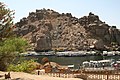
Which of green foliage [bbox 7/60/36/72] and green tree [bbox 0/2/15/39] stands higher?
green tree [bbox 0/2/15/39]

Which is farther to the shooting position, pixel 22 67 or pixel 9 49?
pixel 22 67

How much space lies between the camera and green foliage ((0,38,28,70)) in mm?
30891

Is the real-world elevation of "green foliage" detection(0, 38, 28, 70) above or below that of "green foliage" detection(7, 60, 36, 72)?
above

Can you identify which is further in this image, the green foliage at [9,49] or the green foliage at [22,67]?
the green foliage at [22,67]

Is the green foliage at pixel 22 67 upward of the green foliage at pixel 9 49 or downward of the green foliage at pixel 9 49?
downward

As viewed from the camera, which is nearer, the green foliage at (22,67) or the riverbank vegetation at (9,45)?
the riverbank vegetation at (9,45)

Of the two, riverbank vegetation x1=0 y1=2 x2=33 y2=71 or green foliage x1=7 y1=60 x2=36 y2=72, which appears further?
green foliage x1=7 y1=60 x2=36 y2=72

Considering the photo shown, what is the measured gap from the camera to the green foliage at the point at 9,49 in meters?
30.9

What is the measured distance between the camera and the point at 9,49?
30953 millimetres

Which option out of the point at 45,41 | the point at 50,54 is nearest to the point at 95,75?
the point at 50,54

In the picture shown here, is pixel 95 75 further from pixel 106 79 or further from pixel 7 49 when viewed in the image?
pixel 7 49

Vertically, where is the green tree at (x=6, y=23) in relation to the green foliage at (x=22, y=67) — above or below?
above

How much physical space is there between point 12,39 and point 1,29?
4704mm

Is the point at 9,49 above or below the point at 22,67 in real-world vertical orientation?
above
